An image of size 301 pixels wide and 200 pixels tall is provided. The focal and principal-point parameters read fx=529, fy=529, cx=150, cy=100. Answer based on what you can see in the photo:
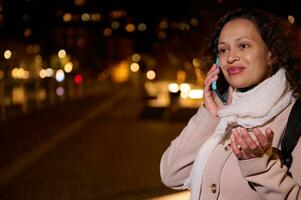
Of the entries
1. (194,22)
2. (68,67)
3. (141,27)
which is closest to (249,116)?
(194,22)

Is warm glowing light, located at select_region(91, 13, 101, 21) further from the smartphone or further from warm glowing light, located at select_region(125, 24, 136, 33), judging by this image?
the smartphone

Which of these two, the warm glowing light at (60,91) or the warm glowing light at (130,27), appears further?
the warm glowing light at (60,91)

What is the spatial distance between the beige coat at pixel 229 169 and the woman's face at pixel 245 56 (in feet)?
0.63

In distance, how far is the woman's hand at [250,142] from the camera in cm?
174

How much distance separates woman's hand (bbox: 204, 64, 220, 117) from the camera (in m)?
2.27

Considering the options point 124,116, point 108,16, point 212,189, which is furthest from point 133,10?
point 124,116

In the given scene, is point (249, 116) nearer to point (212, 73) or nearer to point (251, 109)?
point (251, 109)

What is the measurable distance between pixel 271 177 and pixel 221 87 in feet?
2.04

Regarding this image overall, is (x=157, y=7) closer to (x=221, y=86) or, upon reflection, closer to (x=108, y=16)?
(x=108, y=16)

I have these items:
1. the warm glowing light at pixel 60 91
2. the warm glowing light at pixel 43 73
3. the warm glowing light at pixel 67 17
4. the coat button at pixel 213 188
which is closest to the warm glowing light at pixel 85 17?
the warm glowing light at pixel 67 17

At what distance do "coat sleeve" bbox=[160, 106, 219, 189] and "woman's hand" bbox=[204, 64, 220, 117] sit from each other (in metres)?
0.03

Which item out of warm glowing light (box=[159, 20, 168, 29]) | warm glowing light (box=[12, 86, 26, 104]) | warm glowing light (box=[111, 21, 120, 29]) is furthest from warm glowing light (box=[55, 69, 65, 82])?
warm glowing light (box=[159, 20, 168, 29])

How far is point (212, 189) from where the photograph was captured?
79.4 inches

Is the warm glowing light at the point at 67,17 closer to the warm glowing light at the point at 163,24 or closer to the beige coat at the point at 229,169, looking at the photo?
the warm glowing light at the point at 163,24
